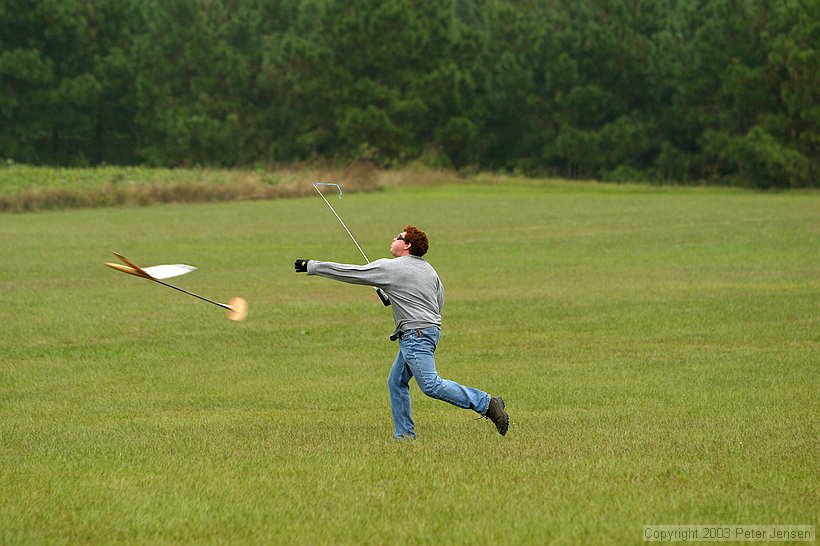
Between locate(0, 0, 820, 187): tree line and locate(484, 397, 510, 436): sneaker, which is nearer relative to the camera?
locate(484, 397, 510, 436): sneaker

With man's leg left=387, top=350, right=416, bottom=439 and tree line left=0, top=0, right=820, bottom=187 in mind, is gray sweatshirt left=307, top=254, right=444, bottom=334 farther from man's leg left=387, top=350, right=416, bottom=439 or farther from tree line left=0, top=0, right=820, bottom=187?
tree line left=0, top=0, right=820, bottom=187

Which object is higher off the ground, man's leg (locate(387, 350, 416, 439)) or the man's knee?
the man's knee

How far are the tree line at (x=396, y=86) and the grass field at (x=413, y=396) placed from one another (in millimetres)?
45950

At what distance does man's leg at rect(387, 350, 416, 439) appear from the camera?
10.6 metres

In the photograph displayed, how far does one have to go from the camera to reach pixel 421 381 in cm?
1030

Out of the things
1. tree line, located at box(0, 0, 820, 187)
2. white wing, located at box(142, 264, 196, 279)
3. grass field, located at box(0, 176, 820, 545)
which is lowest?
tree line, located at box(0, 0, 820, 187)

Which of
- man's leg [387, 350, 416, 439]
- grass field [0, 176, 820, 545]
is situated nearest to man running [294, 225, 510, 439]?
man's leg [387, 350, 416, 439]

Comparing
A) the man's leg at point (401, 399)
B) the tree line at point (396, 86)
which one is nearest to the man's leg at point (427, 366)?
the man's leg at point (401, 399)

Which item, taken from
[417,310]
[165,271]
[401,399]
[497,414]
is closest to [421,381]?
[401,399]

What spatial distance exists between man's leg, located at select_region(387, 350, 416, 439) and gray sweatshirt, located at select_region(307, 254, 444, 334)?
451 millimetres

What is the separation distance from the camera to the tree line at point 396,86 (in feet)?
277

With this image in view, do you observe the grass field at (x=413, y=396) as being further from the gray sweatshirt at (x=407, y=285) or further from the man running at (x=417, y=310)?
the gray sweatshirt at (x=407, y=285)

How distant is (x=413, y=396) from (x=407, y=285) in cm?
496

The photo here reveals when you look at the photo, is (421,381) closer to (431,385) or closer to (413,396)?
Answer: (431,385)
